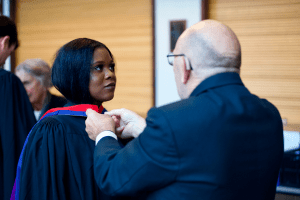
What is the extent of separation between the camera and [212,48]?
37.2 inches

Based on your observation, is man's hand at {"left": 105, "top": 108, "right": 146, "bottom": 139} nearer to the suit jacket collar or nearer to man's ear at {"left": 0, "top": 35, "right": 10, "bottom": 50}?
the suit jacket collar

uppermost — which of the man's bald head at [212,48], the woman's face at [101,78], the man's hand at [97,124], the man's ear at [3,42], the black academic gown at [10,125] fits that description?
the man's ear at [3,42]

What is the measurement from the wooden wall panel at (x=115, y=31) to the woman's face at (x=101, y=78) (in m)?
2.88

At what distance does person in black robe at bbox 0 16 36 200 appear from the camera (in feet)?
6.39

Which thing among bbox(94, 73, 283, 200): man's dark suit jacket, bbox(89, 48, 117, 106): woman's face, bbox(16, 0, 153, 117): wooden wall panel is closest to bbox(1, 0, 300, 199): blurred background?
bbox(16, 0, 153, 117): wooden wall panel

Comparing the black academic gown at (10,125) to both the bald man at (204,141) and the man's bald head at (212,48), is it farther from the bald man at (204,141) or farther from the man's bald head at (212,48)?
the man's bald head at (212,48)

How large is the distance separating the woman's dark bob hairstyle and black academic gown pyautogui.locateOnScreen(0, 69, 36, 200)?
776 mm

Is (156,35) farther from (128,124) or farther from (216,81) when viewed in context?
(216,81)

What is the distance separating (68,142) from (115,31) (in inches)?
136

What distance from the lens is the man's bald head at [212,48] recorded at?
95 cm

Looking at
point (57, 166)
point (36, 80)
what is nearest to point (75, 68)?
point (57, 166)

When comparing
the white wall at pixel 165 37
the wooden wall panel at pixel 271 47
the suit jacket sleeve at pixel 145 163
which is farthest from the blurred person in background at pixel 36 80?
the wooden wall panel at pixel 271 47

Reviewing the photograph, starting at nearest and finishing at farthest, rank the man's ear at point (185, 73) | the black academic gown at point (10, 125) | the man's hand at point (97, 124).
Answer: the man's ear at point (185, 73)
the man's hand at point (97, 124)
the black academic gown at point (10, 125)

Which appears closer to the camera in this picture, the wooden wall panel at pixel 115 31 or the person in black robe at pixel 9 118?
the person in black robe at pixel 9 118
